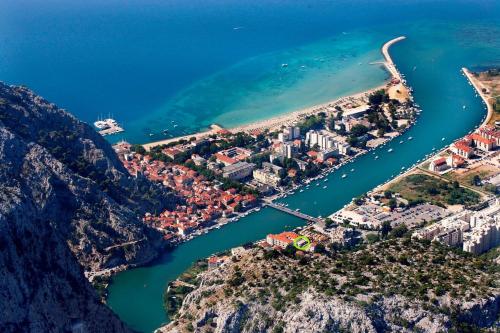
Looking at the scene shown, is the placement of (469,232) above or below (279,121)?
below

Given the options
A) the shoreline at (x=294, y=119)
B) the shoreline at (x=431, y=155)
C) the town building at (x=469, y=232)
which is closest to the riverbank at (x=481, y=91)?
the shoreline at (x=431, y=155)

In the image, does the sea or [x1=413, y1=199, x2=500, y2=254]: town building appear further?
the sea

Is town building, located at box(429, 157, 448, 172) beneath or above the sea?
beneath

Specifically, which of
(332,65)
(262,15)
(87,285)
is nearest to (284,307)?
(87,285)

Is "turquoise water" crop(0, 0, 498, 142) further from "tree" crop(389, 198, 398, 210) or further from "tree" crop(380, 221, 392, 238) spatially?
"tree" crop(380, 221, 392, 238)

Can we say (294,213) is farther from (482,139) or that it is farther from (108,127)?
(108,127)

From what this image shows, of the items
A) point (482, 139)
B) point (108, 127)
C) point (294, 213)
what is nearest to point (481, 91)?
point (482, 139)

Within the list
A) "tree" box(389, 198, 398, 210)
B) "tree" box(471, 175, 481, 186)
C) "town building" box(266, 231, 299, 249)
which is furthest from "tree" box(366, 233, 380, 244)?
"tree" box(471, 175, 481, 186)
